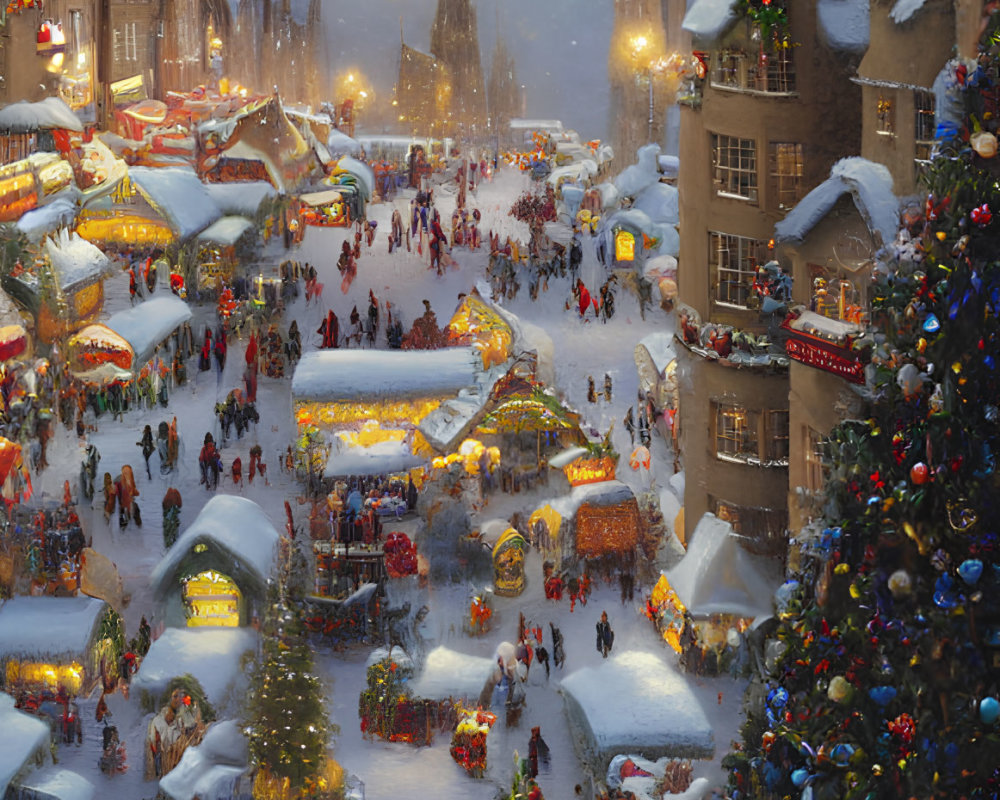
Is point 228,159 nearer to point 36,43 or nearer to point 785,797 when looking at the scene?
point 36,43

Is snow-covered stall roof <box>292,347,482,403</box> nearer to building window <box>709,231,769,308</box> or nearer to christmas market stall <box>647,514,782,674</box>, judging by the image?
christmas market stall <box>647,514,782,674</box>

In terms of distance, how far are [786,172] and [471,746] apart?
35.4ft

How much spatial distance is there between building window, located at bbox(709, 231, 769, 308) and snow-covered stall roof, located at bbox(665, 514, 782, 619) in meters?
3.96

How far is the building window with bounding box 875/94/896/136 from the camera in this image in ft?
82.5

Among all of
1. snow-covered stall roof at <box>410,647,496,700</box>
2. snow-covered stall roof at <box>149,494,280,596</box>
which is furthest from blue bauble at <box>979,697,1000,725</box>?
snow-covered stall roof at <box>149,494,280,596</box>

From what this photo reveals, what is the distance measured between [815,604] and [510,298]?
3771cm

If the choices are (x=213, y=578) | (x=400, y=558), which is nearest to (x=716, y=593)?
(x=400, y=558)

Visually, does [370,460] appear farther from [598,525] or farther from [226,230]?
[226,230]

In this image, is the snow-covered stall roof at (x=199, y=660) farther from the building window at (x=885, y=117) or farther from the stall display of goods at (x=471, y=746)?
the building window at (x=885, y=117)

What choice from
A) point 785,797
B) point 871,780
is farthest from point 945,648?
point 785,797

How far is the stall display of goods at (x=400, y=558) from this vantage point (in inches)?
1377

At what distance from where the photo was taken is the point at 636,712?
2689 centimetres

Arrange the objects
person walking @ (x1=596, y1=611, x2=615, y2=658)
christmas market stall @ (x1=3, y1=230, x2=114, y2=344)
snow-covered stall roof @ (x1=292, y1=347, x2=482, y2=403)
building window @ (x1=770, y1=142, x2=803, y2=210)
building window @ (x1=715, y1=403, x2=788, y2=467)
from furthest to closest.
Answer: christmas market stall @ (x1=3, y1=230, x2=114, y2=344), snow-covered stall roof @ (x1=292, y1=347, x2=482, y2=403), person walking @ (x1=596, y1=611, x2=615, y2=658), building window @ (x1=715, y1=403, x2=788, y2=467), building window @ (x1=770, y1=142, x2=803, y2=210)

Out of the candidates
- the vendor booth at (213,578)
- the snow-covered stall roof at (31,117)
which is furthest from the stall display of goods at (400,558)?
the snow-covered stall roof at (31,117)
